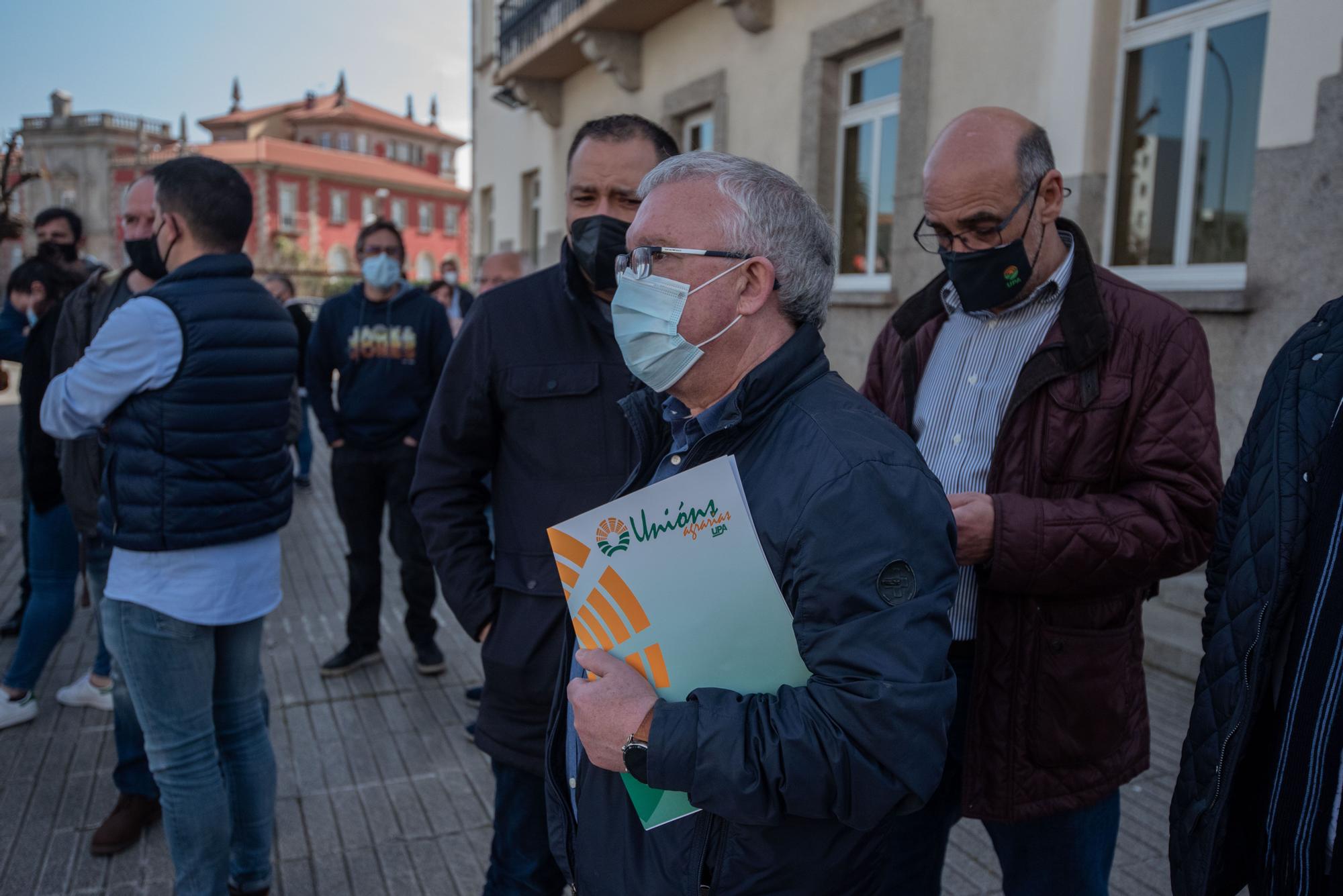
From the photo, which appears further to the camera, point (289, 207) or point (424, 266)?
point (424, 266)

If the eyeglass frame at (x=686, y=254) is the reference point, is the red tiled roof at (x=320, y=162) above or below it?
above

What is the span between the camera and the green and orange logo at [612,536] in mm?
1505

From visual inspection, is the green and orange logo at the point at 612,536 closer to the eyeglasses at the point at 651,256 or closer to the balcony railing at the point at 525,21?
the eyeglasses at the point at 651,256

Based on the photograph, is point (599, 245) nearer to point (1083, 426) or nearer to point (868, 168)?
point (1083, 426)

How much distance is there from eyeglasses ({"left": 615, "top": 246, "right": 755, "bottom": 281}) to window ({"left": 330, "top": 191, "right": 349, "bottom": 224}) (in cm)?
6677

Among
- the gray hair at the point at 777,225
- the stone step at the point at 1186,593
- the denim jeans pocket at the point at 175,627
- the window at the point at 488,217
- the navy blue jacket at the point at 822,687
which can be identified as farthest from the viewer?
the window at the point at 488,217

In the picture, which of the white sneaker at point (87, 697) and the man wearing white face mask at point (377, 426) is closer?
the white sneaker at point (87, 697)

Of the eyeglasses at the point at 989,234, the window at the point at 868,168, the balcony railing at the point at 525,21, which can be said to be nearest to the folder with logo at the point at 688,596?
the eyeglasses at the point at 989,234

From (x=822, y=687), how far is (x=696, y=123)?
10.1 m

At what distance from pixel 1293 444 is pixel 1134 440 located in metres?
0.56

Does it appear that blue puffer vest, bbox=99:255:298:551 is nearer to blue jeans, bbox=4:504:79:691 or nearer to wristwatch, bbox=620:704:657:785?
wristwatch, bbox=620:704:657:785

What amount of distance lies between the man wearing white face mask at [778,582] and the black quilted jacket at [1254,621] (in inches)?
17.3

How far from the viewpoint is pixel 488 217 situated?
17.2 meters

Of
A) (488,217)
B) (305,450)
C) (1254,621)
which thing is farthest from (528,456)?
(488,217)
